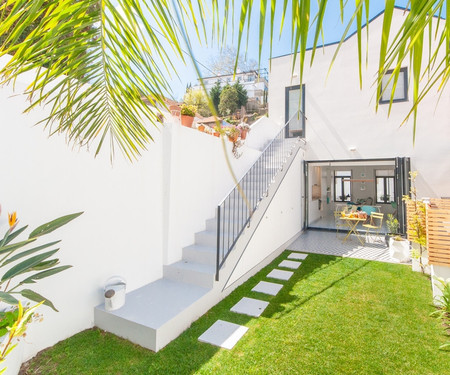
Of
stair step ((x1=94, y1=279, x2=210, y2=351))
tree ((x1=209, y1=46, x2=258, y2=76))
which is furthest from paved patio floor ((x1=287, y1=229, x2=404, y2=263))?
tree ((x1=209, y1=46, x2=258, y2=76))

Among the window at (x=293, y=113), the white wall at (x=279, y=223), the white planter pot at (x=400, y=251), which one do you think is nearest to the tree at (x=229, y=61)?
the white wall at (x=279, y=223)

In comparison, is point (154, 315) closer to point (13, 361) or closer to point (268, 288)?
point (13, 361)

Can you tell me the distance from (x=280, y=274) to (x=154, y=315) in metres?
2.70

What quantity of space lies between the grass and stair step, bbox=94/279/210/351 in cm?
9

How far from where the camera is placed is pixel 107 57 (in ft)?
4.31

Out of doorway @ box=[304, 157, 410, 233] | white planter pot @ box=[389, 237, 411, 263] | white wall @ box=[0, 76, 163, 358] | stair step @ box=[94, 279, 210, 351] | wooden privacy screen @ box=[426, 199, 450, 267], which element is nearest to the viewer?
white wall @ box=[0, 76, 163, 358]

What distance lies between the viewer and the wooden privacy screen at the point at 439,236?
3.41m

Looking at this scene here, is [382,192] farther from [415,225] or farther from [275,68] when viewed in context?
[415,225]

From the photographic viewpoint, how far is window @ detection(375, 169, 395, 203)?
1297cm

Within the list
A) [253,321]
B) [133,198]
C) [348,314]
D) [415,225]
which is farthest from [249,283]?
[415,225]

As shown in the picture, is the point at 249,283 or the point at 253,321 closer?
the point at 253,321

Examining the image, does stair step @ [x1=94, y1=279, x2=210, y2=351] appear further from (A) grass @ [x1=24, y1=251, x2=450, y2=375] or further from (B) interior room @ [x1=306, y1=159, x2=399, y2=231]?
(B) interior room @ [x1=306, y1=159, x2=399, y2=231]

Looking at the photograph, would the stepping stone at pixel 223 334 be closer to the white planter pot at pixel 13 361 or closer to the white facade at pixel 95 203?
the white facade at pixel 95 203

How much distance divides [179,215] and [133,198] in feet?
3.28
